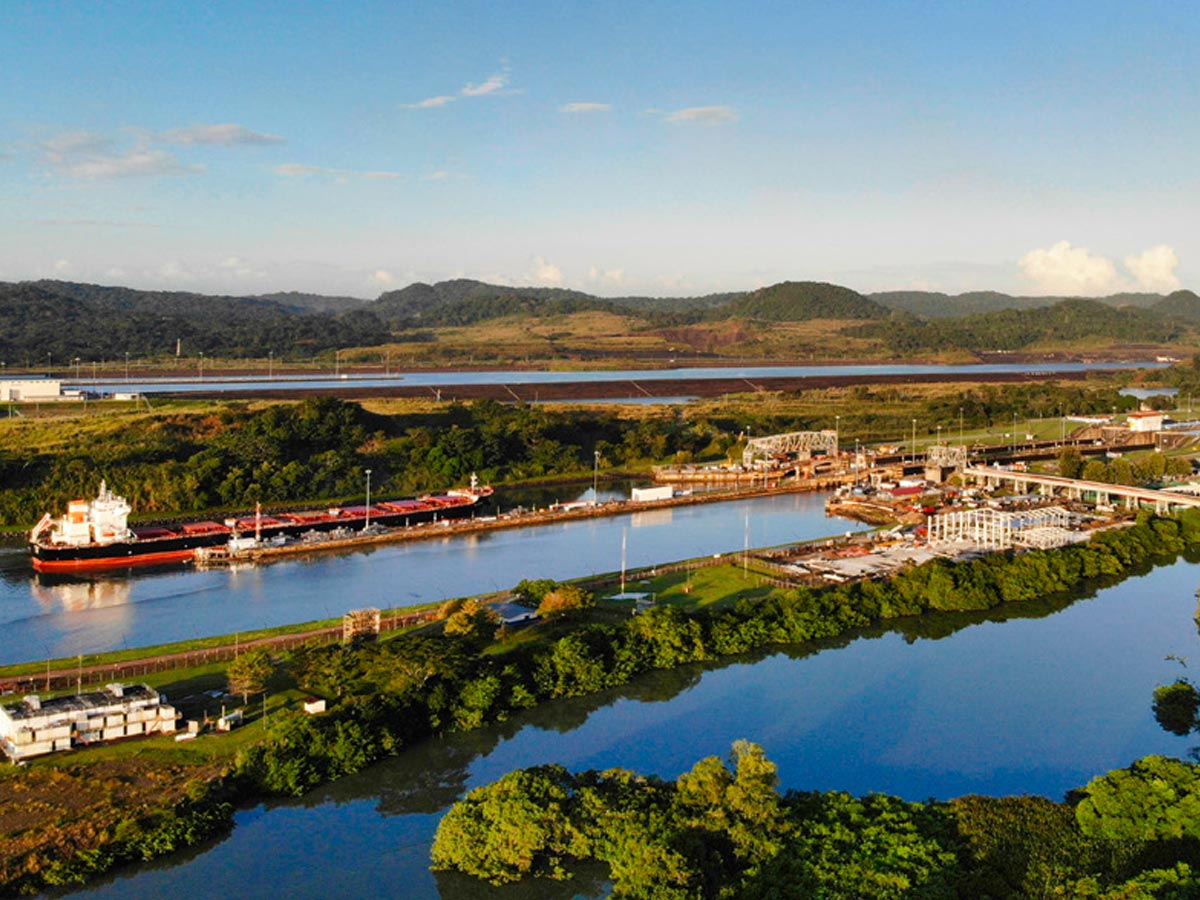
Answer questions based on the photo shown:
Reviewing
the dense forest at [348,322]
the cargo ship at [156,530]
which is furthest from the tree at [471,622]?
the dense forest at [348,322]

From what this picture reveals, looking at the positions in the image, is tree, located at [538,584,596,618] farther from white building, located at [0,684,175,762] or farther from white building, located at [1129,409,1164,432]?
white building, located at [1129,409,1164,432]

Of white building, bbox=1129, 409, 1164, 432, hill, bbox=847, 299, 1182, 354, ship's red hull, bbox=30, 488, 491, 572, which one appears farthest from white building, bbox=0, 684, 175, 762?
hill, bbox=847, 299, 1182, 354

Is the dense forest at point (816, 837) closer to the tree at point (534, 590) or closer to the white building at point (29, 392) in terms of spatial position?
the tree at point (534, 590)

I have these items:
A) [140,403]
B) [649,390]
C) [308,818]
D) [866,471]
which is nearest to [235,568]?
[308,818]

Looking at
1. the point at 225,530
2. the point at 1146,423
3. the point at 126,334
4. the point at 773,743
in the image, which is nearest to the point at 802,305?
the point at 126,334

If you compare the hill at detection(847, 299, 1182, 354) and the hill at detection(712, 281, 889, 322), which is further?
the hill at detection(712, 281, 889, 322)

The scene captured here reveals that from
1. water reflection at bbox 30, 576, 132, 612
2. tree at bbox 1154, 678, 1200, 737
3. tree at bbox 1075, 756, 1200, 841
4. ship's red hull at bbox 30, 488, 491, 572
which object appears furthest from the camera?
ship's red hull at bbox 30, 488, 491, 572

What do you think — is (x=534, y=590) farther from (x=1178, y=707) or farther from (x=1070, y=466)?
(x=1070, y=466)
